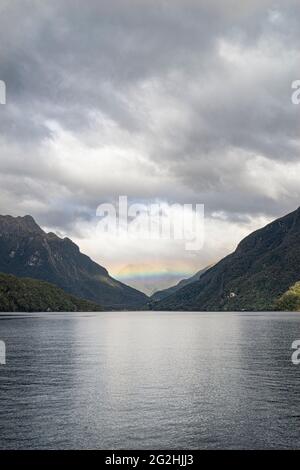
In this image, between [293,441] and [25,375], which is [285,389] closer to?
[293,441]

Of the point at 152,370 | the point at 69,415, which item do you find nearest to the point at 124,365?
the point at 152,370

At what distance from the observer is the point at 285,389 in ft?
240

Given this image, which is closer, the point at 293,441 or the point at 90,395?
the point at 293,441

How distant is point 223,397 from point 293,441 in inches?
844

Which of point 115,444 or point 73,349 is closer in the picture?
point 115,444
